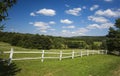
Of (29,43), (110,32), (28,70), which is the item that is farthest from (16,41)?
(28,70)

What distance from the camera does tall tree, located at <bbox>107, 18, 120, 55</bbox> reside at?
150 ft

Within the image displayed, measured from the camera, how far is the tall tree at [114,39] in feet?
150

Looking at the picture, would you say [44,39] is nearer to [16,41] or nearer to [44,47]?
[44,47]

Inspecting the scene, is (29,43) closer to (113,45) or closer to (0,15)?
(113,45)

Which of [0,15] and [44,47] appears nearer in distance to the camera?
[0,15]

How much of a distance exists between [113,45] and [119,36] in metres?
2.85

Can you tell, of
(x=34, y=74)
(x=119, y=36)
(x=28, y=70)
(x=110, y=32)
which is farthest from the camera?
(x=110, y=32)

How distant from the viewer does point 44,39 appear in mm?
64000

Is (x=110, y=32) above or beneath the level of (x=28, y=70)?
above

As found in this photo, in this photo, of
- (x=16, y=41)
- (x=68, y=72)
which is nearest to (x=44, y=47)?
(x=16, y=41)

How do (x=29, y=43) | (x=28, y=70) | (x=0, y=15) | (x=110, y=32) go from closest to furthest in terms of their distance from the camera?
(x=0, y=15)
(x=28, y=70)
(x=110, y=32)
(x=29, y=43)

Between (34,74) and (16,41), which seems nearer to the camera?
(34,74)

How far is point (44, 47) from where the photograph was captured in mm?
64562

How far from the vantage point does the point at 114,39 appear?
46.2 metres
